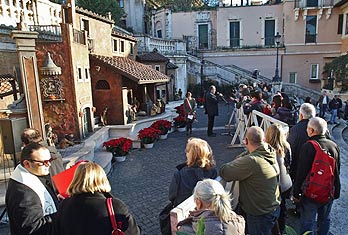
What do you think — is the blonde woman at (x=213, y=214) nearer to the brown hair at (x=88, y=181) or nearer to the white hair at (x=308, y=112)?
the brown hair at (x=88, y=181)

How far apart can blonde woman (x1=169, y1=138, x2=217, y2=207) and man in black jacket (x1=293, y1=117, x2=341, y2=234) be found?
1.34m

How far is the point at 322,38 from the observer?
27422mm

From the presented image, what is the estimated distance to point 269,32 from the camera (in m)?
28.6

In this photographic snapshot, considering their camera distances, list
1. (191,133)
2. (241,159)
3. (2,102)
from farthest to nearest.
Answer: (191,133)
(2,102)
(241,159)

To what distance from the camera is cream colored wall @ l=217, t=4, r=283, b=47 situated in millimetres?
28078

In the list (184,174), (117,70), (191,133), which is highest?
(117,70)

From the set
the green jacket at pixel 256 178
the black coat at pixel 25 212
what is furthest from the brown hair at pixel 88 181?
the green jacket at pixel 256 178

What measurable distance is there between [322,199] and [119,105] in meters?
9.27

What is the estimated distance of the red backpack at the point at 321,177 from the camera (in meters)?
3.50

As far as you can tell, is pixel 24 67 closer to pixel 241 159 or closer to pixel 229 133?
pixel 241 159

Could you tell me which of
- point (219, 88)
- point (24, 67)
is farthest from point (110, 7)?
point (24, 67)

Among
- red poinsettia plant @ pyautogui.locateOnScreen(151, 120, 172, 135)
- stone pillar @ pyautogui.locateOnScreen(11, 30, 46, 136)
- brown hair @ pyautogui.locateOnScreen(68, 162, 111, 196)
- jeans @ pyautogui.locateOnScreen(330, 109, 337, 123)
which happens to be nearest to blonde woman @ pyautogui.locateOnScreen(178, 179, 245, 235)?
brown hair @ pyautogui.locateOnScreen(68, 162, 111, 196)

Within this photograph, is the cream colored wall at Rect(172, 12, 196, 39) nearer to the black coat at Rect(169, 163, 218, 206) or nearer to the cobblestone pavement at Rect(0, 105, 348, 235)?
the cobblestone pavement at Rect(0, 105, 348, 235)

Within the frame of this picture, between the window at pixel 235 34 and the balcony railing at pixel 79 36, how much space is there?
21972mm
